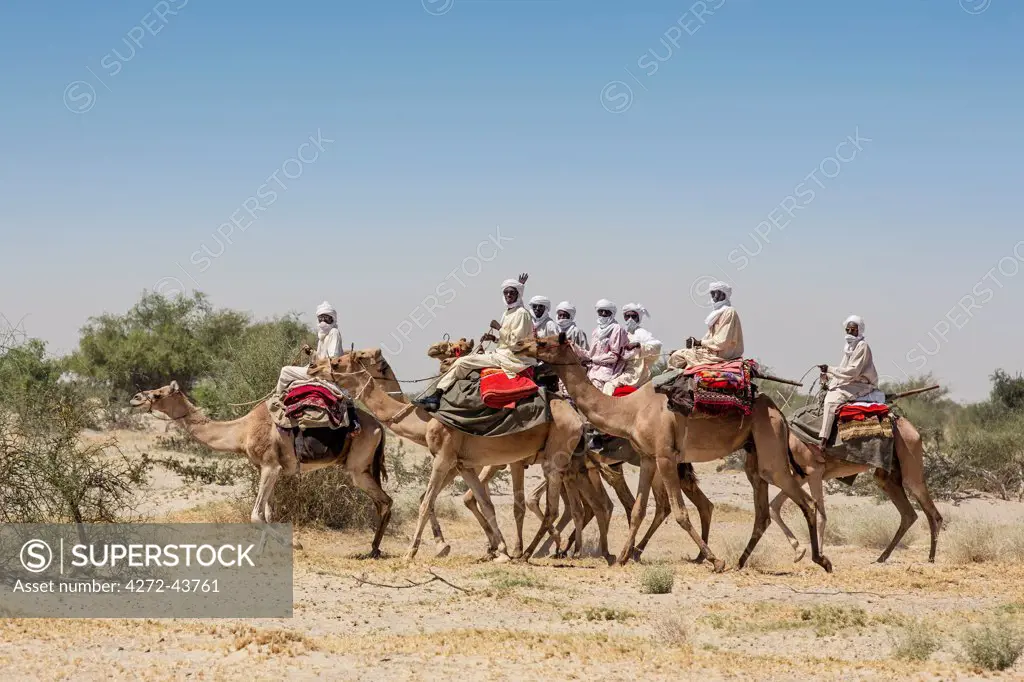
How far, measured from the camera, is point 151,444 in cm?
2977

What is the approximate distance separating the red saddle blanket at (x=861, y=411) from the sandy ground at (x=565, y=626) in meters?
1.89

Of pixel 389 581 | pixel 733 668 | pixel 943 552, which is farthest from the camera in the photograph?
pixel 943 552

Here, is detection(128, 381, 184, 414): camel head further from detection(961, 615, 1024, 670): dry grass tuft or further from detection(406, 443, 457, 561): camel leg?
detection(961, 615, 1024, 670): dry grass tuft

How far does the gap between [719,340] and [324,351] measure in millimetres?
5161

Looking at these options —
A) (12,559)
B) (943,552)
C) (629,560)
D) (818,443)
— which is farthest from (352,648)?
(943,552)

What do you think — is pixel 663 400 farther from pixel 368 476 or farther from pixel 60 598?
pixel 60 598

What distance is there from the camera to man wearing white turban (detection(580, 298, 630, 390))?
17.2 metres

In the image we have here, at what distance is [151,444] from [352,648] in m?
20.8

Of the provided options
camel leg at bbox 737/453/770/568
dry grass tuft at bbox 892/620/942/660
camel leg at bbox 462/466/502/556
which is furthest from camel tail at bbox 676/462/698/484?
dry grass tuft at bbox 892/620/942/660

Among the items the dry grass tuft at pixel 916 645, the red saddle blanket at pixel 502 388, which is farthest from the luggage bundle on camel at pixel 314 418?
the dry grass tuft at pixel 916 645

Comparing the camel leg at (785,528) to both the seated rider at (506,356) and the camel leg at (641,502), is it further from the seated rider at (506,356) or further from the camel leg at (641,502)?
the seated rider at (506,356)

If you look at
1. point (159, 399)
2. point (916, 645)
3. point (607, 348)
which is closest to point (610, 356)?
point (607, 348)

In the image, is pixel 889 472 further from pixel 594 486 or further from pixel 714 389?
pixel 594 486

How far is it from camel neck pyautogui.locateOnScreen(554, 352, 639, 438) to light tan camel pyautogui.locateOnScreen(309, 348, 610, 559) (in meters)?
0.37
